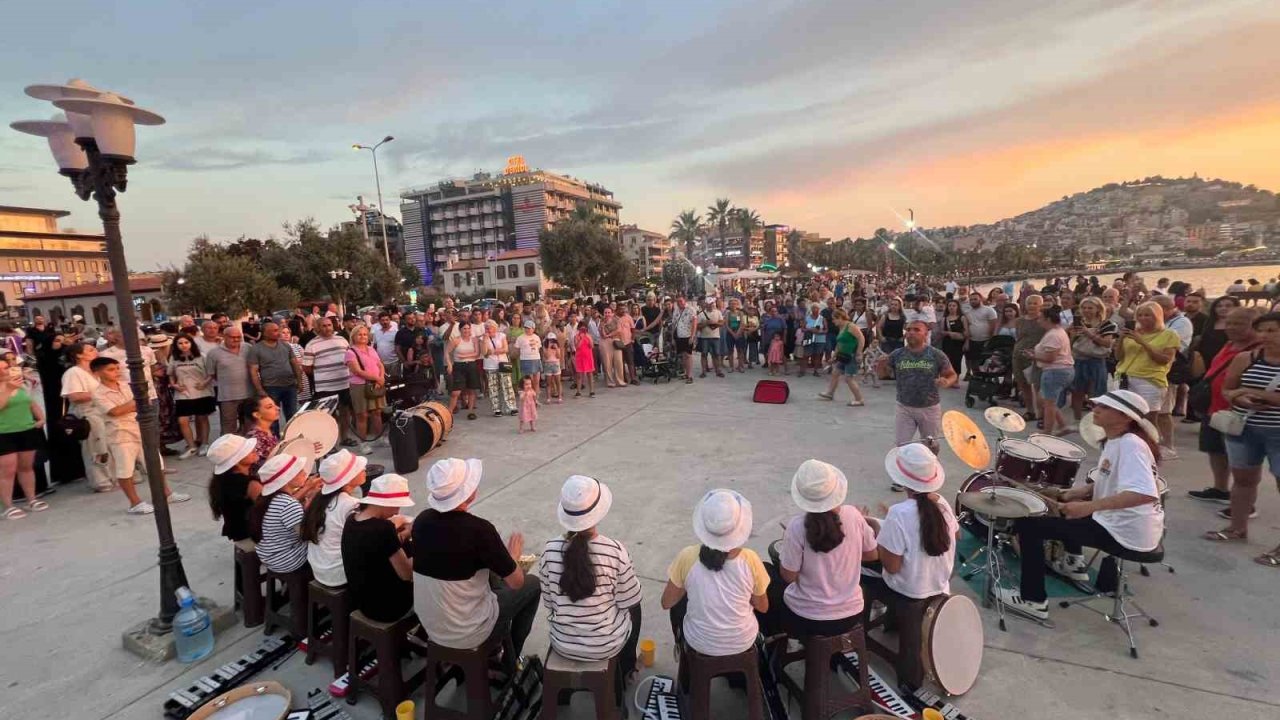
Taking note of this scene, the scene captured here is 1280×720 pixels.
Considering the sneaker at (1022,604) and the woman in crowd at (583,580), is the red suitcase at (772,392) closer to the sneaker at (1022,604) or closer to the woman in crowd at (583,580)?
the sneaker at (1022,604)

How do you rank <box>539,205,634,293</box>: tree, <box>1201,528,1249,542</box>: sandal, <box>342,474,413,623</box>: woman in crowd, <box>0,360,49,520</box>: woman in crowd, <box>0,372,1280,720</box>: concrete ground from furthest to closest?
1. <box>539,205,634,293</box>: tree
2. <box>0,360,49,520</box>: woman in crowd
3. <box>1201,528,1249,542</box>: sandal
4. <box>0,372,1280,720</box>: concrete ground
5. <box>342,474,413,623</box>: woman in crowd

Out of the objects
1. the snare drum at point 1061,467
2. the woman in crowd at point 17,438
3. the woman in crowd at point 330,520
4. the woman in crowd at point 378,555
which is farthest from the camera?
the woman in crowd at point 17,438

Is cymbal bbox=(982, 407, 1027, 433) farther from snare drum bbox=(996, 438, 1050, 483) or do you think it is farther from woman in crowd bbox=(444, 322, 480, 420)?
woman in crowd bbox=(444, 322, 480, 420)

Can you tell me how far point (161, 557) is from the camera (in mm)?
3779

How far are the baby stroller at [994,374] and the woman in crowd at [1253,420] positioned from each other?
4.29 meters

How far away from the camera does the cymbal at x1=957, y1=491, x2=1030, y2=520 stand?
3.53 meters

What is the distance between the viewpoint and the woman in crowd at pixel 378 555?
9.96 ft

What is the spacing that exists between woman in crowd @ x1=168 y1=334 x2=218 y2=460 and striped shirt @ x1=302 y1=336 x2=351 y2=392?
1.37 m

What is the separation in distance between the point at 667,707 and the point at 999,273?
105360mm

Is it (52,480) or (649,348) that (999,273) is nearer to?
(649,348)

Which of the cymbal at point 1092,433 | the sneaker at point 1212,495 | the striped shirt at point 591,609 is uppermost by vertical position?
the cymbal at point 1092,433

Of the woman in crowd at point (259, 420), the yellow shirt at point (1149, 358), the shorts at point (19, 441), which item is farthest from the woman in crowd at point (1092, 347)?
the shorts at point (19, 441)

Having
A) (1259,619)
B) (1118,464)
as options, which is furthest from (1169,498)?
(1118,464)

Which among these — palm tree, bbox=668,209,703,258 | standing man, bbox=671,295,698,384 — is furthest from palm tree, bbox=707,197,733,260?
standing man, bbox=671,295,698,384
